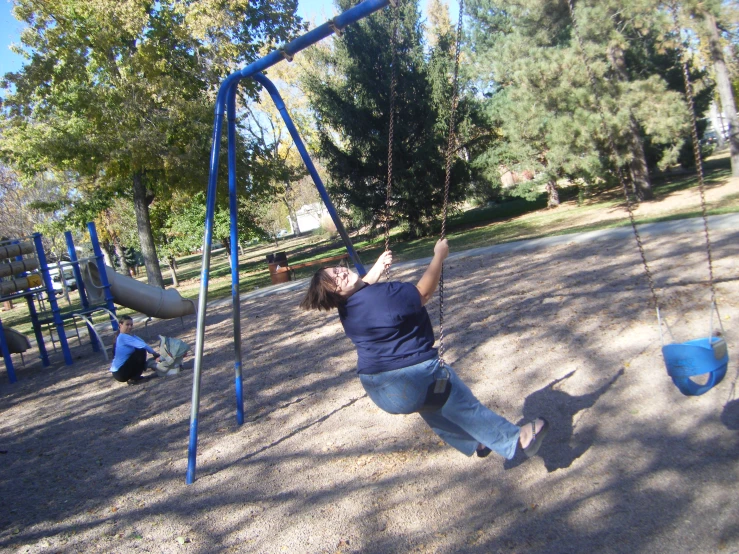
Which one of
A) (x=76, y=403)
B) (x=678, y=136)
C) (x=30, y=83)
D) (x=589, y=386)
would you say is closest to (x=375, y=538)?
(x=589, y=386)

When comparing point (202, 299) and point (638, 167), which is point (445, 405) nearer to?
point (202, 299)

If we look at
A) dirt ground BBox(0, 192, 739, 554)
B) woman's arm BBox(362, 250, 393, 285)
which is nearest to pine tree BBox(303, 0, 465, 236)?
dirt ground BBox(0, 192, 739, 554)

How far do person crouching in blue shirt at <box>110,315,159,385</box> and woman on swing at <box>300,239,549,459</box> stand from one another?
18.6 ft

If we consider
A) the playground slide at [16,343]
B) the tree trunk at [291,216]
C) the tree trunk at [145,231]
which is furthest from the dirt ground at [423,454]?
the tree trunk at [291,216]

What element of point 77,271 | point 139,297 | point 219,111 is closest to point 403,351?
point 219,111

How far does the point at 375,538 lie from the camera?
11.4 ft

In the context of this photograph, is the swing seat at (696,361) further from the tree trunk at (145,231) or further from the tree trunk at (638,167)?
the tree trunk at (145,231)

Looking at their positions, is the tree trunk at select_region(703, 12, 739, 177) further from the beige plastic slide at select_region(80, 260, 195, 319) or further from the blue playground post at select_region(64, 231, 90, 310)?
the blue playground post at select_region(64, 231, 90, 310)

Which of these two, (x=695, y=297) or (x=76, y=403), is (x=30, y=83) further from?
(x=695, y=297)

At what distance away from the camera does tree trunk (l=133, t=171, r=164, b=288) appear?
68.3ft

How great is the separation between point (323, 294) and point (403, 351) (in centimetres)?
54

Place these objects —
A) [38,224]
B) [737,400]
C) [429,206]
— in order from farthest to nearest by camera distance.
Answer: [38,224] → [429,206] → [737,400]

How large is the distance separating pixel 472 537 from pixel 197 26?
1868cm

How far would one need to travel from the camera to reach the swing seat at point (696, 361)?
11.2 feet
